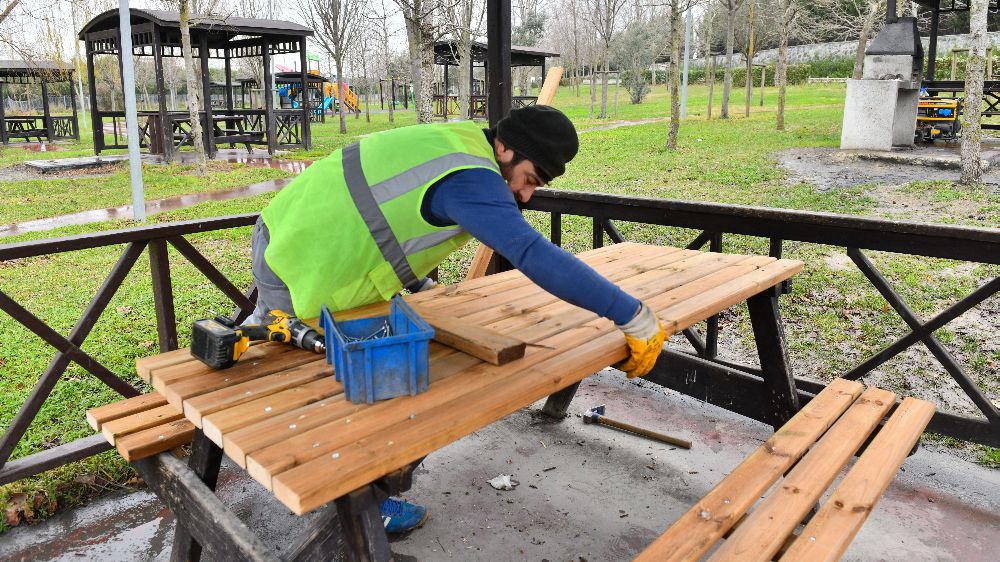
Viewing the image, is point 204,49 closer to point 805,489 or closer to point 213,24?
point 213,24

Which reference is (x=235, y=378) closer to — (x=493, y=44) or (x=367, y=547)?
(x=367, y=547)

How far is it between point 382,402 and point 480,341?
41 centimetres

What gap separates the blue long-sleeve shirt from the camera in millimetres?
2018

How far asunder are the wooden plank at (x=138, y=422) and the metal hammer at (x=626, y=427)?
2209 millimetres

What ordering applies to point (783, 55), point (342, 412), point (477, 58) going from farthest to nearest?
point (477, 58) → point (783, 55) → point (342, 412)

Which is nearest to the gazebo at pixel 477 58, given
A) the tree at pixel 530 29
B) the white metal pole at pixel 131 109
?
the white metal pole at pixel 131 109

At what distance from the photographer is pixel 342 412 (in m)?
1.75

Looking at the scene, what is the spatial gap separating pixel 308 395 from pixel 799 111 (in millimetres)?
24204

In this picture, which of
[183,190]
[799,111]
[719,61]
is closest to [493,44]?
[183,190]

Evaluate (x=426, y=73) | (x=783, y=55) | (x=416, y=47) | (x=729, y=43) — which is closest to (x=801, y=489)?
(x=426, y=73)

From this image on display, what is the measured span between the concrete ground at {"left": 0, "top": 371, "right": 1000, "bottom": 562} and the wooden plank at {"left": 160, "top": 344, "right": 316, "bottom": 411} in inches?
44.4

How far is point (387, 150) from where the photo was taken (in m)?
2.26

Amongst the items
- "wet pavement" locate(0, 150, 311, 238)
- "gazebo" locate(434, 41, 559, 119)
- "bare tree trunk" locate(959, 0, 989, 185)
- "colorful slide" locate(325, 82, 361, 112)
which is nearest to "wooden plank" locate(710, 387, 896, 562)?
"bare tree trunk" locate(959, 0, 989, 185)

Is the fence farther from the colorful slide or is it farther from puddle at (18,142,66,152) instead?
the colorful slide
